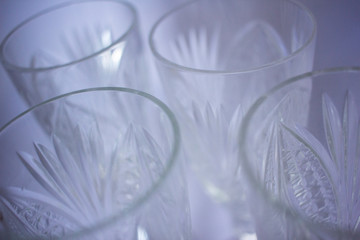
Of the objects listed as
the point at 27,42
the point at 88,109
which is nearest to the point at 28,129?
the point at 88,109

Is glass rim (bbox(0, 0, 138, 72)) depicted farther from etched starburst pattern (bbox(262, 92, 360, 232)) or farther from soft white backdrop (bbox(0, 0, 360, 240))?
etched starburst pattern (bbox(262, 92, 360, 232))

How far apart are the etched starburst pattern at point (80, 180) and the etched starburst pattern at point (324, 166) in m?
0.09

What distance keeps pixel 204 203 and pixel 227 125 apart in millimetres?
97

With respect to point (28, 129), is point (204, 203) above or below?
below

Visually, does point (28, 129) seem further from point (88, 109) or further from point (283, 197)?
point (283, 197)

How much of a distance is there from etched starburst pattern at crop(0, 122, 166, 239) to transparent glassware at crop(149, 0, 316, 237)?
61 millimetres

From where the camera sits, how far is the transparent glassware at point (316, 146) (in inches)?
9.3

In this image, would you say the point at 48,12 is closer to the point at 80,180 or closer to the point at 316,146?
the point at 80,180

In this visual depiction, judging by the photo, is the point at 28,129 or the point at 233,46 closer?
the point at 28,129

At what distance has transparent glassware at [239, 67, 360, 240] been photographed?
24 centimetres

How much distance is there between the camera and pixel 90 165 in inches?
12.0

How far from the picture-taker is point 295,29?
324 mm

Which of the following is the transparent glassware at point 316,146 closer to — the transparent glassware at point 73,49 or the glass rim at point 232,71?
the glass rim at point 232,71

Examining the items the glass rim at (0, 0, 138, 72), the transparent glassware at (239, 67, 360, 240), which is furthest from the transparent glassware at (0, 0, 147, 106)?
the transparent glassware at (239, 67, 360, 240)
